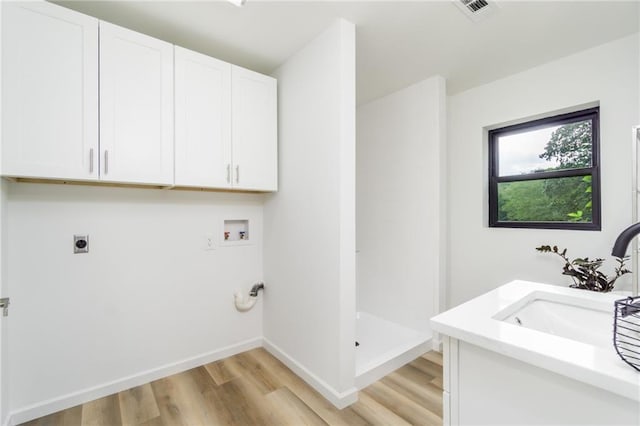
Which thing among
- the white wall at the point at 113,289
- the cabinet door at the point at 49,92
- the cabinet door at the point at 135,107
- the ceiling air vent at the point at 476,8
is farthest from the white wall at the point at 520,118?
the cabinet door at the point at 49,92

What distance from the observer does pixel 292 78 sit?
7.42ft

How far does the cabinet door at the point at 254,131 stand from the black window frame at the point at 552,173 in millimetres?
2091

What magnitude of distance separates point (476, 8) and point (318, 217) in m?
1.64

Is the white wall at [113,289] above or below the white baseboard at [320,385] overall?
above

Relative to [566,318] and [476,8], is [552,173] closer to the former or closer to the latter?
[476,8]

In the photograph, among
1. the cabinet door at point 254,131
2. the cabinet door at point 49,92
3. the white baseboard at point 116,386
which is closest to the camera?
A: the cabinet door at point 49,92

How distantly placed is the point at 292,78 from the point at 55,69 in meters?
1.44

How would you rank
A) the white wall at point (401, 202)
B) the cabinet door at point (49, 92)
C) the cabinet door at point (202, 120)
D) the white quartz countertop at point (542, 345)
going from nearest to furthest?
the white quartz countertop at point (542, 345)
the cabinet door at point (49, 92)
the cabinet door at point (202, 120)
the white wall at point (401, 202)

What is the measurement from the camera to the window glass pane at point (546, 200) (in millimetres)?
2281

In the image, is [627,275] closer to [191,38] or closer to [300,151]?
[300,151]

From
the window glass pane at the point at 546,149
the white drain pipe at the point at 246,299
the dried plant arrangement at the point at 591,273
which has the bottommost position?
the white drain pipe at the point at 246,299

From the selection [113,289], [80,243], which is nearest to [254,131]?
[80,243]

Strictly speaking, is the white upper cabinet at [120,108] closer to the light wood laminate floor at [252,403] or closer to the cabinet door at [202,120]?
the cabinet door at [202,120]

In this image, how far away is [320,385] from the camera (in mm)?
1938
